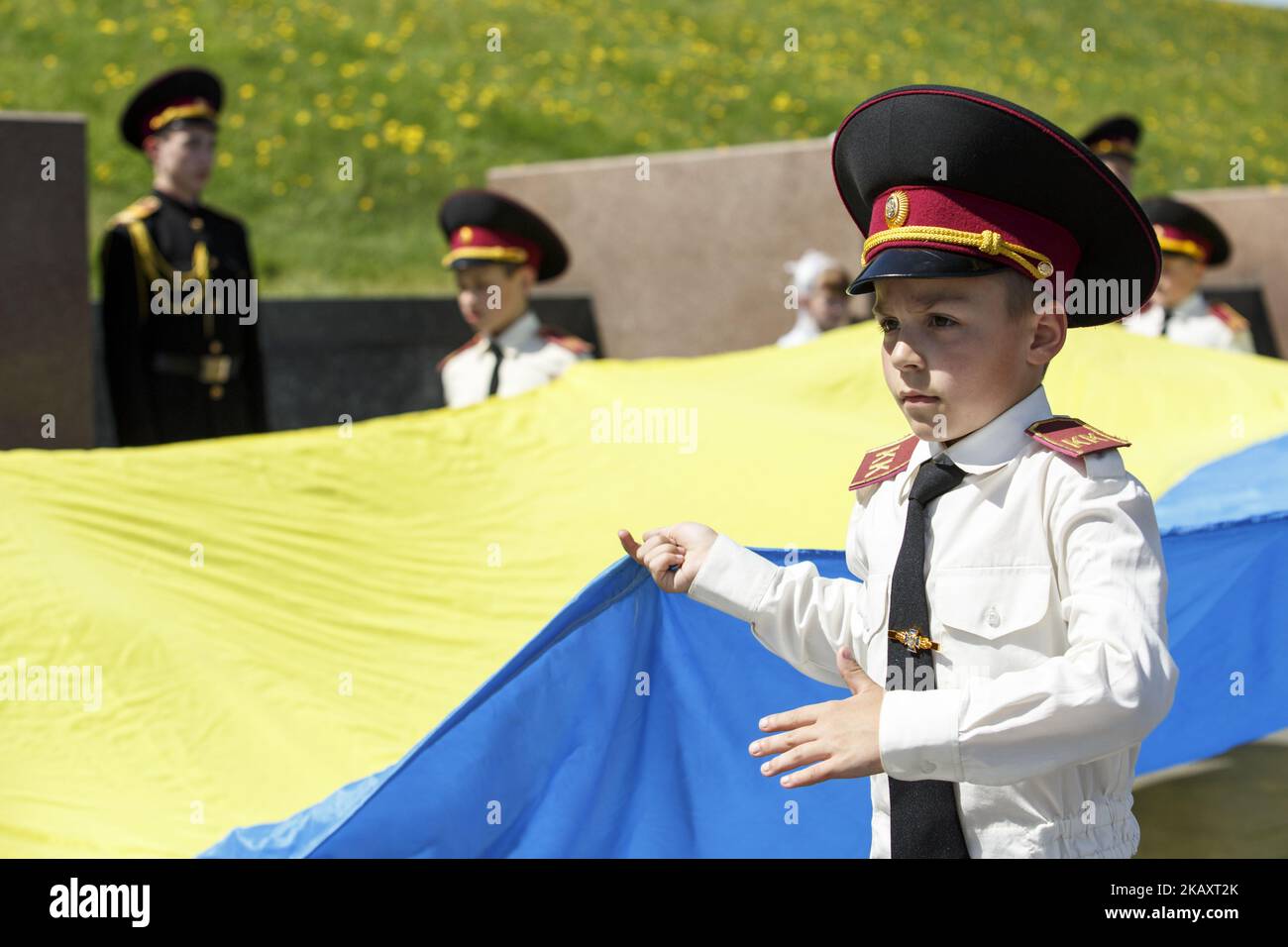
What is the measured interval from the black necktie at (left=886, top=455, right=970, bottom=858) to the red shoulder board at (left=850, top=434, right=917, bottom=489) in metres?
0.09

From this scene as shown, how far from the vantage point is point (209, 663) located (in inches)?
121

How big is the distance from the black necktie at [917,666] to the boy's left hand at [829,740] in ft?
0.69

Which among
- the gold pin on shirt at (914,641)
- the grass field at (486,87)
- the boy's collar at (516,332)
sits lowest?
the gold pin on shirt at (914,641)

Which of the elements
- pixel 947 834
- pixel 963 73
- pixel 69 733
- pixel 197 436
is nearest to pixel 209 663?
pixel 69 733

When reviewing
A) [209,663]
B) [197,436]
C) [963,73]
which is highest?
[963,73]

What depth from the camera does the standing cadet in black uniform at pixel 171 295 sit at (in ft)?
18.3


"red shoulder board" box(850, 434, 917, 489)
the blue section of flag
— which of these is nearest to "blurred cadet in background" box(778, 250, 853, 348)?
the blue section of flag

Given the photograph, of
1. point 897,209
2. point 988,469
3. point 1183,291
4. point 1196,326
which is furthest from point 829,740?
point 1183,291

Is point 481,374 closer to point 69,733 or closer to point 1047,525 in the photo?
point 69,733

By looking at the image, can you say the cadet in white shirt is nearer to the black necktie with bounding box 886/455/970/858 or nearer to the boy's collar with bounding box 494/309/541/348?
the boy's collar with bounding box 494/309/541/348

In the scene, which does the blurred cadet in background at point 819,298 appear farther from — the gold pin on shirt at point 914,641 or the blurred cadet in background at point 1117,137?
the gold pin on shirt at point 914,641

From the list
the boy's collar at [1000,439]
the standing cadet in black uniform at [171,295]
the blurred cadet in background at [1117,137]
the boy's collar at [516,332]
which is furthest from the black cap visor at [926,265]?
the blurred cadet in background at [1117,137]

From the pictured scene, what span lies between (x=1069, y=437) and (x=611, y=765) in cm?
103
